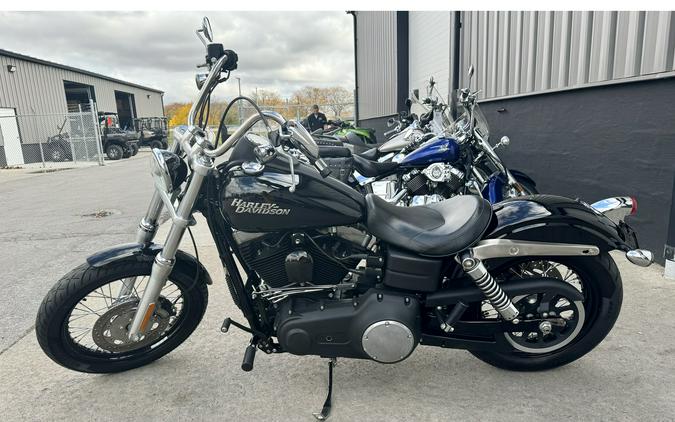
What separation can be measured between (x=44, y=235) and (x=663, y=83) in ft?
21.9

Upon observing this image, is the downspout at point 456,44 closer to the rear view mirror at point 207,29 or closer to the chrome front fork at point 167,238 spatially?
the rear view mirror at point 207,29

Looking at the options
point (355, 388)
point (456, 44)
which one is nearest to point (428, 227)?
point (355, 388)

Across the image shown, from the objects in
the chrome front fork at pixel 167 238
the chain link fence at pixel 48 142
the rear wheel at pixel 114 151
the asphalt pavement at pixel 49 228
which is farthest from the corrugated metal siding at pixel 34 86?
the chrome front fork at pixel 167 238

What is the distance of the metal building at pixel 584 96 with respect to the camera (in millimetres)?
3578

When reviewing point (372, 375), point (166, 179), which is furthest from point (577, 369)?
point (166, 179)

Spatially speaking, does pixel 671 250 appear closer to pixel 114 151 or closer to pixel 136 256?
pixel 136 256

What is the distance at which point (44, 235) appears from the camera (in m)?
5.45

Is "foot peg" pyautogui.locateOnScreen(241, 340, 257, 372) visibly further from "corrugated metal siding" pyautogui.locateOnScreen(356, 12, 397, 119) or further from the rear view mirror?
"corrugated metal siding" pyautogui.locateOnScreen(356, 12, 397, 119)

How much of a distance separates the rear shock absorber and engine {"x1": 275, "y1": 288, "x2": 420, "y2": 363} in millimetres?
289

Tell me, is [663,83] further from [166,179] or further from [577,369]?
[166,179]

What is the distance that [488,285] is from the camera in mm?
1965

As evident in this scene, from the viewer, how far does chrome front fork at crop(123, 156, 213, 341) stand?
1.92 meters

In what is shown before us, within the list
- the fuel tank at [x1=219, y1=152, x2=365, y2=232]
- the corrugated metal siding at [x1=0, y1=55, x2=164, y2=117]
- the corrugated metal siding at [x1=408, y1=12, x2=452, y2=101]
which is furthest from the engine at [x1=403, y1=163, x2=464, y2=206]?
the corrugated metal siding at [x1=0, y1=55, x2=164, y2=117]

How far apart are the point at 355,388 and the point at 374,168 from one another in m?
2.66
